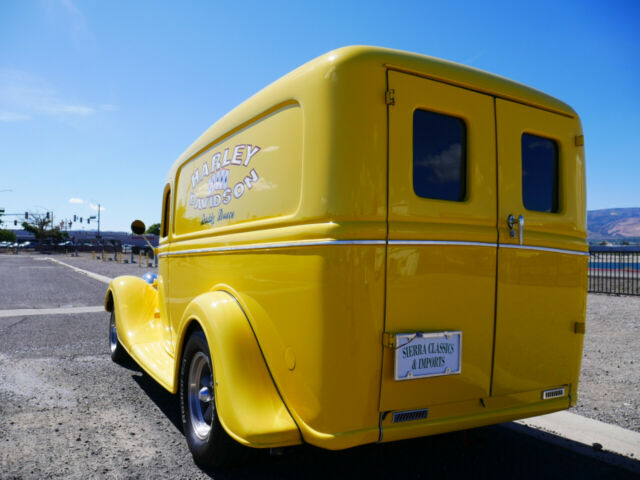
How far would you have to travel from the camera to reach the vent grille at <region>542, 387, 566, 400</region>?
2963mm

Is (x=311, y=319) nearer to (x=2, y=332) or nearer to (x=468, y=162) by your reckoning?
(x=468, y=162)

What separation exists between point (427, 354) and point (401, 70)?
1.53 meters

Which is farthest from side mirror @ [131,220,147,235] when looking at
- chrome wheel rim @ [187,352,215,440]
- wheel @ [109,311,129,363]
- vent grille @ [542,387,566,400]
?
vent grille @ [542,387,566,400]

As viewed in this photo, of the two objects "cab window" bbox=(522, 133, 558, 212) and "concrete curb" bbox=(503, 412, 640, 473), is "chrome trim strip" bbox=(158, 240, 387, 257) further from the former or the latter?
"concrete curb" bbox=(503, 412, 640, 473)

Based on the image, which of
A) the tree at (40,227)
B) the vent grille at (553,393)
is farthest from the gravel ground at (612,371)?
the tree at (40,227)

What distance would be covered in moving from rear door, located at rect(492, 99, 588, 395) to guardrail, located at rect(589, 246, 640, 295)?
11653 millimetres

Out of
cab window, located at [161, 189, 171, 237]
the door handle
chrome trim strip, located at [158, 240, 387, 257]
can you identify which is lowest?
chrome trim strip, located at [158, 240, 387, 257]

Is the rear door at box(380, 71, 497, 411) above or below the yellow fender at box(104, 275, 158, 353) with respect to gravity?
above

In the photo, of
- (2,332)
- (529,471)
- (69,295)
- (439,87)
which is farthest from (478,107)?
(69,295)

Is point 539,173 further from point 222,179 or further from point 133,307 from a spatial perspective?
point 133,307

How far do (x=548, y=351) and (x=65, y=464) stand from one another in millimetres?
3196

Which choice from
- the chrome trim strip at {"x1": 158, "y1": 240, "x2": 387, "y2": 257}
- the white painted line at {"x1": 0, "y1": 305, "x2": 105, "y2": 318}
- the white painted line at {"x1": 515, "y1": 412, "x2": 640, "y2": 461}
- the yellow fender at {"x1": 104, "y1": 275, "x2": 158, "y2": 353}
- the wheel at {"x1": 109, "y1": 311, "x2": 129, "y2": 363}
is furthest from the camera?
the white painted line at {"x1": 0, "y1": 305, "x2": 105, "y2": 318}

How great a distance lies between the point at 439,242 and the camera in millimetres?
2559

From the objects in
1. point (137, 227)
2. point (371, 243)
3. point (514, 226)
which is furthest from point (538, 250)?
point (137, 227)
